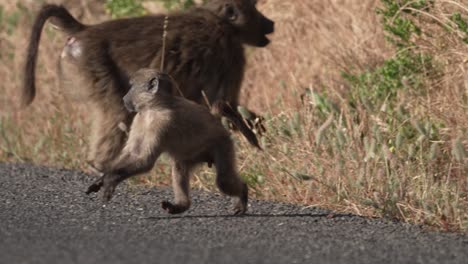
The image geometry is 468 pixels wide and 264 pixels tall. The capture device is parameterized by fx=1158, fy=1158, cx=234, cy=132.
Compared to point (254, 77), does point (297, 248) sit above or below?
above

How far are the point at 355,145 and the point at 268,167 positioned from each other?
603mm

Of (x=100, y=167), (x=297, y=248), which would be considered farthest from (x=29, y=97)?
(x=297, y=248)

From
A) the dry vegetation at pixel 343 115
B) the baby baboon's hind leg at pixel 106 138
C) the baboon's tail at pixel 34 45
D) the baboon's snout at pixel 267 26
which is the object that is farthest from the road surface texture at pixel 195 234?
the baboon's snout at pixel 267 26

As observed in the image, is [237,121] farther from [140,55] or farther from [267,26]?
[267,26]

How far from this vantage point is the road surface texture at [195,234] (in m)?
4.72

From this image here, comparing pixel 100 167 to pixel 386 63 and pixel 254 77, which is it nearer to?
pixel 386 63

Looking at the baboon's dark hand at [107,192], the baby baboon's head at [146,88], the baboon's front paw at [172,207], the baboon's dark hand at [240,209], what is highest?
the baby baboon's head at [146,88]

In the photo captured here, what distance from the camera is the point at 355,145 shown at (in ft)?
22.3

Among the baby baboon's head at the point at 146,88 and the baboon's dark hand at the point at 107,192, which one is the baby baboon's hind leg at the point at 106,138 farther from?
the baboon's dark hand at the point at 107,192

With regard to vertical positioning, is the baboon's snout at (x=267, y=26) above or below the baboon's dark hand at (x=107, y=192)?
below

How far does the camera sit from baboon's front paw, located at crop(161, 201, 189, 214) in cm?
595

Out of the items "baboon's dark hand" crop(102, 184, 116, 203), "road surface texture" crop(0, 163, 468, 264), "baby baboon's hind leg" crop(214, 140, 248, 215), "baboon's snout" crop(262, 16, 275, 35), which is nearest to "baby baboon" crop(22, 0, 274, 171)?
"baboon's snout" crop(262, 16, 275, 35)

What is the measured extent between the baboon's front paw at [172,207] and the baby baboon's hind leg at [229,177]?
241 millimetres

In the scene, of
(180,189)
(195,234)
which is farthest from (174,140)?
(195,234)
